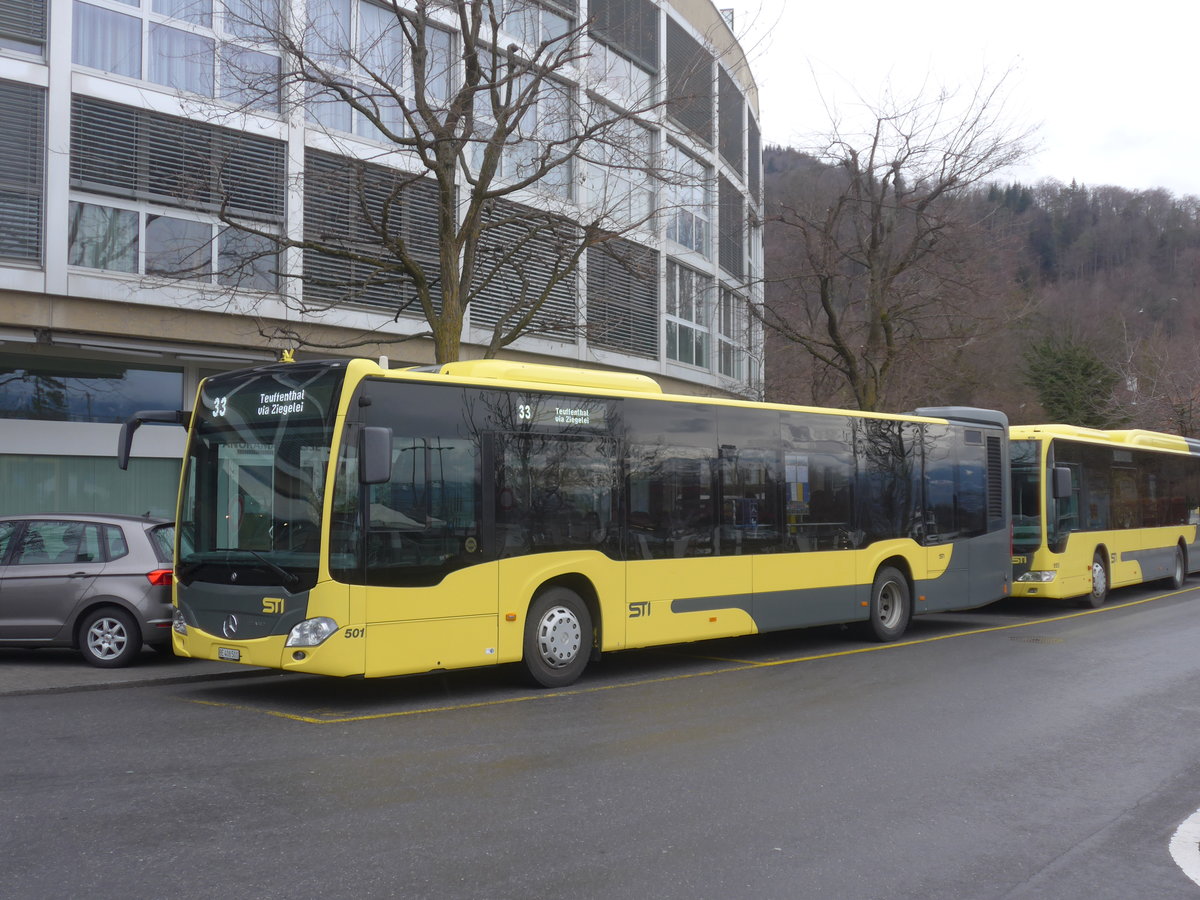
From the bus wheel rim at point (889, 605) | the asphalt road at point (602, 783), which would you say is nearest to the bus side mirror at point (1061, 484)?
the bus wheel rim at point (889, 605)

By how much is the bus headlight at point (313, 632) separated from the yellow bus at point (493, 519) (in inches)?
0.6

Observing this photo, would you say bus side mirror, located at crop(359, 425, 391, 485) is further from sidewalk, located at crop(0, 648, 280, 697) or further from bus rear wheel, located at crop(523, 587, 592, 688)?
sidewalk, located at crop(0, 648, 280, 697)

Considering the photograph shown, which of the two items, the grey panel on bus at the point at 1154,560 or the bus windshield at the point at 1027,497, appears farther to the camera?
the grey panel on bus at the point at 1154,560

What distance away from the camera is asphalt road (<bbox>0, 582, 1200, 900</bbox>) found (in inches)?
200

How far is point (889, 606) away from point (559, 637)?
585 centimetres

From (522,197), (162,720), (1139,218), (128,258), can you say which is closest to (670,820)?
(162,720)

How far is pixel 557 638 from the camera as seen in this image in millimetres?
10672

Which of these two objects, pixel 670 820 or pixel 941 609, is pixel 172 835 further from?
pixel 941 609

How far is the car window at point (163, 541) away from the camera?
1159 centimetres

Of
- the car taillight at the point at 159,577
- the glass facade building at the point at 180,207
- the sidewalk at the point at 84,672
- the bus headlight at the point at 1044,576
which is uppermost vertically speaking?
the glass facade building at the point at 180,207

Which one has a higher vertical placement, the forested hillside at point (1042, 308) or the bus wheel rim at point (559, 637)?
the forested hillside at point (1042, 308)

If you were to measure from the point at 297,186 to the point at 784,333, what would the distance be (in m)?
12.0

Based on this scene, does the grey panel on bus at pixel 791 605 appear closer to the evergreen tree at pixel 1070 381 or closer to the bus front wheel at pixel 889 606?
the bus front wheel at pixel 889 606

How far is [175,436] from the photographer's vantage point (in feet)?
64.6
